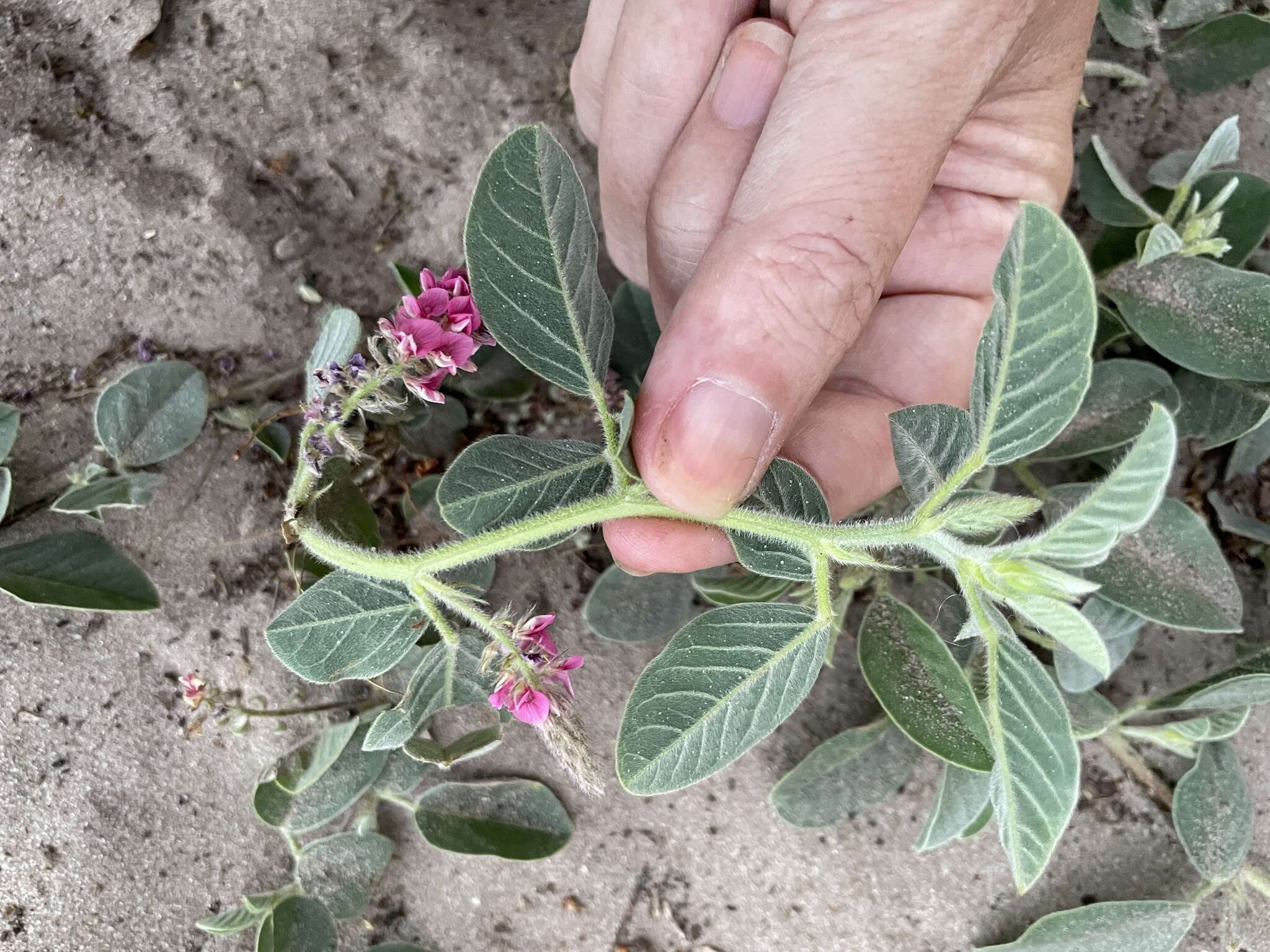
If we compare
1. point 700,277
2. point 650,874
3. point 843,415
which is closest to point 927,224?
point 843,415

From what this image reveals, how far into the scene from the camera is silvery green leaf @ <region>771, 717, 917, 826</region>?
2.02 m

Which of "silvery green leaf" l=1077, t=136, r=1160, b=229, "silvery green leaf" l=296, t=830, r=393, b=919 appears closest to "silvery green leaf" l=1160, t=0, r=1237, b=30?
"silvery green leaf" l=1077, t=136, r=1160, b=229

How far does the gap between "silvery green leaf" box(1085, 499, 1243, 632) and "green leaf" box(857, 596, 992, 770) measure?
18.0 inches

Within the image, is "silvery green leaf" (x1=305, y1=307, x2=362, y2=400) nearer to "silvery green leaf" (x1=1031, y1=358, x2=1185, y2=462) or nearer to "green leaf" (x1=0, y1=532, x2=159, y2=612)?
"green leaf" (x1=0, y1=532, x2=159, y2=612)

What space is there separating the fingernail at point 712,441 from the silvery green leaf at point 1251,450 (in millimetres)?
1432

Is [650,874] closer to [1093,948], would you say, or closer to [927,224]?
[1093,948]

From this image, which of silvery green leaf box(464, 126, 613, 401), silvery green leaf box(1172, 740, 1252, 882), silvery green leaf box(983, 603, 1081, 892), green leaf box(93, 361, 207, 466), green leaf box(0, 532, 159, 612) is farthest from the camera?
silvery green leaf box(1172, 740, 1252, 882)

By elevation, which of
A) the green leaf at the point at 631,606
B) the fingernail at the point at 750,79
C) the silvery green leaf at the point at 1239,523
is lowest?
the green leaf at the point at 631,606

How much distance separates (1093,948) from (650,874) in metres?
0.98

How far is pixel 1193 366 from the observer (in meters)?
1.88

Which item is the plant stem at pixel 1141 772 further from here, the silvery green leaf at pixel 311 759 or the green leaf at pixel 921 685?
the silvery green leaf at pixel 311 759

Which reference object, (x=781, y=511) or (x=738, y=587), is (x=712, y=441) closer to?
(x=781, y=511)

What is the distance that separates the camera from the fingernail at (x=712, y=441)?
134cm

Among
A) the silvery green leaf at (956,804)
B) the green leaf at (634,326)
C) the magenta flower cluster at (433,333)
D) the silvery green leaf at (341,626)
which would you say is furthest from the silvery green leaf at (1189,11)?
the silvery green leaf at (341,626)
